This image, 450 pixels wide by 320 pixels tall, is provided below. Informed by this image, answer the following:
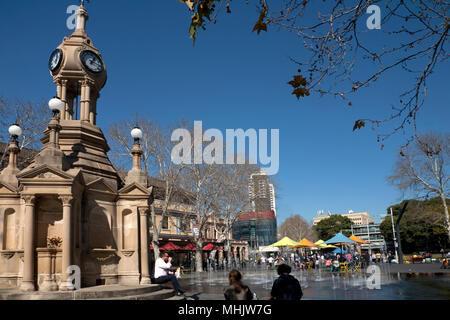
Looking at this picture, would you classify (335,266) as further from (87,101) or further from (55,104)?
(55,104)

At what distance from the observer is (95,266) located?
13141 millimetres

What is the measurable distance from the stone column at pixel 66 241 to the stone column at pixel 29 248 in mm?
873

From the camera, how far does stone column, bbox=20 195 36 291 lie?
11.3m

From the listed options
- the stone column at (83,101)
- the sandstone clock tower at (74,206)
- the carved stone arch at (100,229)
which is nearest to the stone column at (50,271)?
the sandstone clock tower at (74,206)

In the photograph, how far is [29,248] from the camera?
37.5 ft

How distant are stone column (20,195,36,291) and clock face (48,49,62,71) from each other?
6.31 meters

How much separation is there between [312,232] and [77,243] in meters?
104

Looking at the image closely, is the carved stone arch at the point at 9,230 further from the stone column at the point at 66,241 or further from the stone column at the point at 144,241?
the stone column at the point at 144,241

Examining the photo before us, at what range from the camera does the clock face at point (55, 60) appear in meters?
15.5

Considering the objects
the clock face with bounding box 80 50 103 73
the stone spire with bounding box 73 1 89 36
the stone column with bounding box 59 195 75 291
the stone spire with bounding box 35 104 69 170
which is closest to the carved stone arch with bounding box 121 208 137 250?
the stone column with bounding box 59 195 75 291

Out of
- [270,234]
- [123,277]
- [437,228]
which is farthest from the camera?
[270,234]
